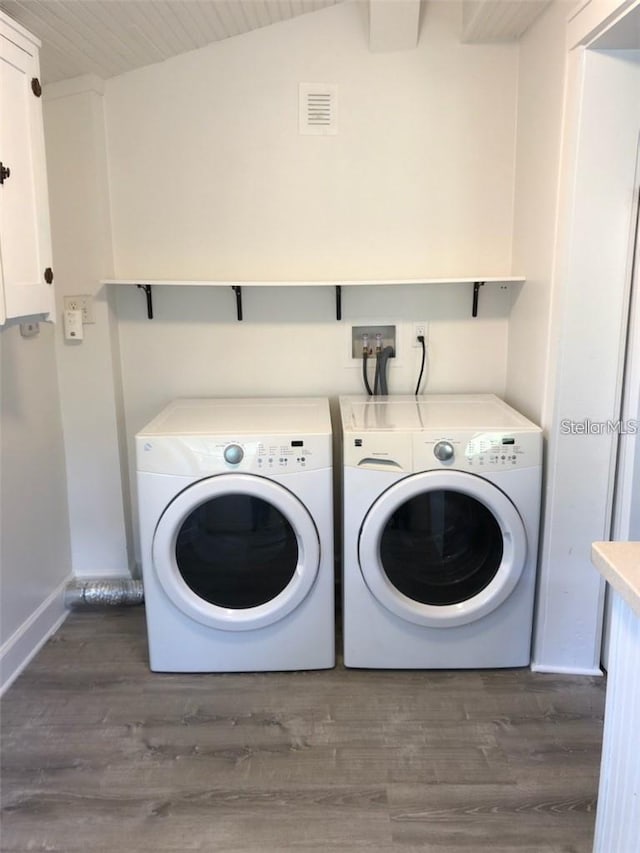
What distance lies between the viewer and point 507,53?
2.42 metres

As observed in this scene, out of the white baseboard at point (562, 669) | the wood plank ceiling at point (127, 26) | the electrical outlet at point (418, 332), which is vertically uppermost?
the wood plank ceiling at point (127, 26)

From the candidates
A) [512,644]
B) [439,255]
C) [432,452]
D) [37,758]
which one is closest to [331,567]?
[432,452]

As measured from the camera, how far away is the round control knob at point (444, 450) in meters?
2.05

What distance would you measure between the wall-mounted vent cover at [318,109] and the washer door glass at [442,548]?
1389 millimetres

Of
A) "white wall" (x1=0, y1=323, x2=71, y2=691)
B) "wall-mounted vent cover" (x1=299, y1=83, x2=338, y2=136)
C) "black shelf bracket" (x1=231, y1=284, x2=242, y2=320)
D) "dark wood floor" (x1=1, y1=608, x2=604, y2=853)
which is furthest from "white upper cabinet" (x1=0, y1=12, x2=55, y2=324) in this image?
"dark wood floor" (x1=1, y1=608, x2=604, y2=853)

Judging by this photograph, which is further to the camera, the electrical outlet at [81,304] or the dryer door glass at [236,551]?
the electrical outlet at [81,304]

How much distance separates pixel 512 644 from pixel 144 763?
4.04ft

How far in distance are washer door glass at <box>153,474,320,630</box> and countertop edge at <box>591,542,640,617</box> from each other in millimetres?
1103

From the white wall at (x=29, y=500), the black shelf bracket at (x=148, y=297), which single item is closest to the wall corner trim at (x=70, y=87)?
the black shelf bracket at (x=148, y=297)

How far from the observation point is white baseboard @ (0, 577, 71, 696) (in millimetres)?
2184

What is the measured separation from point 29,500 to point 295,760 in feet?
4.25

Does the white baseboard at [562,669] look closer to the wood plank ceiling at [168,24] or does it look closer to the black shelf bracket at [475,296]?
the black shelf bracket at [475,296]

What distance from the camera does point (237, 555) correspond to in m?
2.20

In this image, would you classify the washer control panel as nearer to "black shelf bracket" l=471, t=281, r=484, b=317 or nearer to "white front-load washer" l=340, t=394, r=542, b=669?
"white front-load washer" l=340, t=394, r=542, b=669
